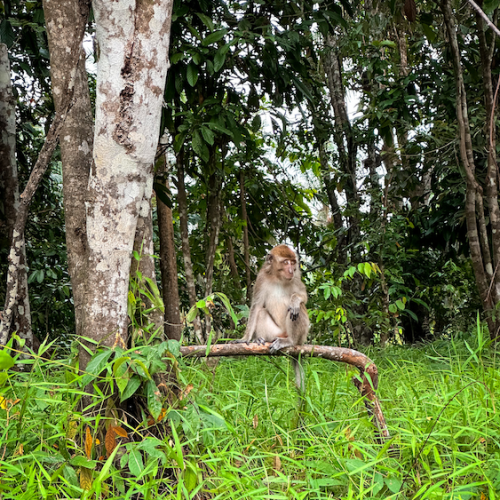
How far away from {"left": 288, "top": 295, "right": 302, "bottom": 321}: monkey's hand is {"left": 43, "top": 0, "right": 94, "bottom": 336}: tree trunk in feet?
6.32

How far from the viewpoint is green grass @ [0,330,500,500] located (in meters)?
2.51

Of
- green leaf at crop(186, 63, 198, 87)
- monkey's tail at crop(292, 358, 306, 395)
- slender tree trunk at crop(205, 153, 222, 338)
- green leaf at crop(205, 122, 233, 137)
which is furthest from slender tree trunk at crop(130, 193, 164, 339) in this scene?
slender tree trunk at crop(205, 153, 222, 338)

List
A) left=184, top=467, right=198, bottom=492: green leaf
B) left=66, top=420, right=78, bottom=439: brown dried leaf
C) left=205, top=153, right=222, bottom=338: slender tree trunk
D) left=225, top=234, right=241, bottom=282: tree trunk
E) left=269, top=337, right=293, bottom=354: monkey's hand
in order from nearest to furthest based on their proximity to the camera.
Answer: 1. left=184, top=467, right=198, bottom=492: green leaf
2. left=66, top=420, right=78, bottom=439: brown dried leaf
3. left=269, top=337, right=293, bottom=354: monkey's hand
4. left=205, top=153, right=222, bottom=338: slender tree trunk
5. left=225, top=234, right=241, bottom=282: tree trunk

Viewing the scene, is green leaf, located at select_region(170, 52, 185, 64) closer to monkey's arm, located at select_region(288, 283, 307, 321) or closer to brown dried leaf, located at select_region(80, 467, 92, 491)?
monkey's arm, located at select_region(288, 283, 307, 321)

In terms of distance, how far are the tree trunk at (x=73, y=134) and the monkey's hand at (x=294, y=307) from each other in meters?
1.93

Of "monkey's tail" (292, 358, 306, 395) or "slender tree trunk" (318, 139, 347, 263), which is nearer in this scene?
"monkey's tail" (292, 358, 306, 395)

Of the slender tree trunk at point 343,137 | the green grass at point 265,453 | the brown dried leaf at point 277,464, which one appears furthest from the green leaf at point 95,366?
the slender tree trunk at point 343,137

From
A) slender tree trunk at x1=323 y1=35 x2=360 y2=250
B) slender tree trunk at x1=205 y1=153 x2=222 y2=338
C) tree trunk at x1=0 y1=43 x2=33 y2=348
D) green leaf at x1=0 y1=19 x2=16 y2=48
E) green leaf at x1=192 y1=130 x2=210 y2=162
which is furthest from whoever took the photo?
slender tree trunk at x1=323 y1=35 x2=360 y2=250

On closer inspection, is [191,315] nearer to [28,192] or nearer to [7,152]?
[28,192]

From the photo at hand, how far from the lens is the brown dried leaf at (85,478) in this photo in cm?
251

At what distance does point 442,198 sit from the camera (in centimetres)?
649

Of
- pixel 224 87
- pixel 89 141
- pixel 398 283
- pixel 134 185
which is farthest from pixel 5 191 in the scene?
pixel 398 283

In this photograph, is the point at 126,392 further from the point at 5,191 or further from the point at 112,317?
the point at 5,191

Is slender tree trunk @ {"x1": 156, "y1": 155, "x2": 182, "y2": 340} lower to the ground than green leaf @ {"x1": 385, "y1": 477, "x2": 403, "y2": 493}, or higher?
higher
